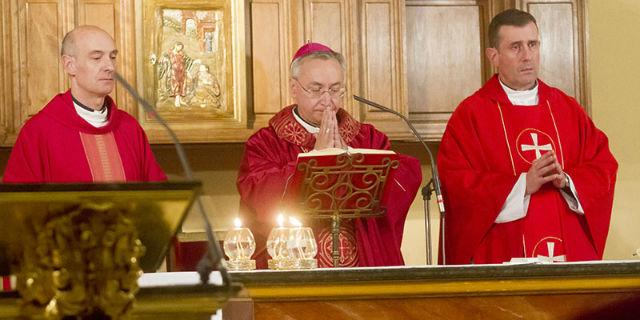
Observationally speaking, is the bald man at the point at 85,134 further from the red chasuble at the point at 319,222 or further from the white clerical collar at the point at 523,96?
the white clerical collar at the point at 523,96

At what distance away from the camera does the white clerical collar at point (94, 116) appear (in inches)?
223

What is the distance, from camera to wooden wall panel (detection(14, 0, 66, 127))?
689 centimetres

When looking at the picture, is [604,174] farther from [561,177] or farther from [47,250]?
[47,250]

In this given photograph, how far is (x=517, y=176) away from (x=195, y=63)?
2.28 metres

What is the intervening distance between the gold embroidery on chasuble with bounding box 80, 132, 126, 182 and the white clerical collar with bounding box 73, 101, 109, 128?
57mm

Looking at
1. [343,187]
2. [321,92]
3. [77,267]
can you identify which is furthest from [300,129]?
[77,267]

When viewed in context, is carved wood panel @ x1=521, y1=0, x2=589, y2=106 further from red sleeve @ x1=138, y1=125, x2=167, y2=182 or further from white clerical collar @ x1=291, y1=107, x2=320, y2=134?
red sleeve @ x1=138, y1=125, x2=167, y2=182

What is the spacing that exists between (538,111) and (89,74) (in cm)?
216

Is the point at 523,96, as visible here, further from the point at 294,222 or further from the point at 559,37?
the point at 294,222

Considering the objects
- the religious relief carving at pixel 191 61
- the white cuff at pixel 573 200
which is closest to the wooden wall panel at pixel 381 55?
the religious relief carving at pixel 191 61

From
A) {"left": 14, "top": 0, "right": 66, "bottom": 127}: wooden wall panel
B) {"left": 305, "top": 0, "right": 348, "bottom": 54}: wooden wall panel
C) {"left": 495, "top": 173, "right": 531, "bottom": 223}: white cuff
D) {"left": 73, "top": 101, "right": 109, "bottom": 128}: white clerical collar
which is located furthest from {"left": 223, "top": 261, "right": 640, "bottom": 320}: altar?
{"left": 305, "top": 0, "right": 348, "bottom": 54}: wooden wall panel

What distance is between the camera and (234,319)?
4.04 meters

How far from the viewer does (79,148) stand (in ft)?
18.4

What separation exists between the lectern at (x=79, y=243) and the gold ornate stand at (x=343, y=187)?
2597 mm
